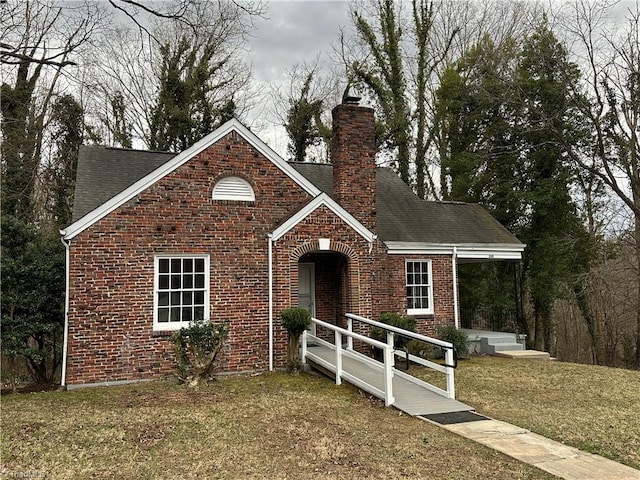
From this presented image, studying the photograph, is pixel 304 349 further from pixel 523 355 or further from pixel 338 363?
pixel 523 355

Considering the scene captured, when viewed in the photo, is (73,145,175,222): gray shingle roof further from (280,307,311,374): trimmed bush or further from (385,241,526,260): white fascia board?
(385,241,526,260): white fascia board

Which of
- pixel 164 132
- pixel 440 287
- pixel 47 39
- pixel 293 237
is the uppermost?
pixel 164 132

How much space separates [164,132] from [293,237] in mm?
15972

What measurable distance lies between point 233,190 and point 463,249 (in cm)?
755

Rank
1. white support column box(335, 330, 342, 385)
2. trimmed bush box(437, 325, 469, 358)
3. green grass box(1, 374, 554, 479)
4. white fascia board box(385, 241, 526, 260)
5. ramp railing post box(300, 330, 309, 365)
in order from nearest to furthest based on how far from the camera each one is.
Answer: green grass box(1, 374, 554, 479) → white support column box(335, 330, 342, 385) → ramp railing post box(300, 330, 309, 365) → trimmed bush box(437, 325, 469, 358) → white fascia board box(385, 241, 526, 260)

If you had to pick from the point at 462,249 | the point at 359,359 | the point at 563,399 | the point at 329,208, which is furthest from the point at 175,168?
the point at 563,399

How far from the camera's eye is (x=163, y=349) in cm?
1089

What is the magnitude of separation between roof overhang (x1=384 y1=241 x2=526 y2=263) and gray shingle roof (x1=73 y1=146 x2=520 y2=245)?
0.13 m

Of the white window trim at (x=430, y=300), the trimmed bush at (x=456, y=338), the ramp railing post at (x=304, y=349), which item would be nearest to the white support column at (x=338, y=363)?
the ramp railing post at (x=304, y=349)

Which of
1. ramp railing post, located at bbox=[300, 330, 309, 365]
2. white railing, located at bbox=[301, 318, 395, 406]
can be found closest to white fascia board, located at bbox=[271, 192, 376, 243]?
ramp railing post, located at bbox=[300, 330, 309, 365]

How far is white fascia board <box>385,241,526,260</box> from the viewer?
14508 millimetres

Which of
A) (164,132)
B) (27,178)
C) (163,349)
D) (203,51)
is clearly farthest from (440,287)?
(203,51)

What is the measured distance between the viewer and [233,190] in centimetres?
1196

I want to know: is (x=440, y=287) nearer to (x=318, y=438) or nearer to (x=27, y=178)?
(x=318, y=438)
